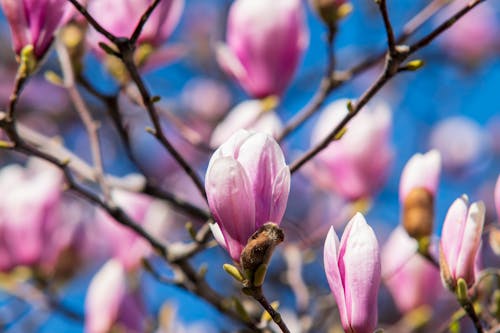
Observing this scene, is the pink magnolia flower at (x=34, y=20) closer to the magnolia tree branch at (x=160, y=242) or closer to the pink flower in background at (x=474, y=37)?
the magnolia tree branch at (x=160, y=242)

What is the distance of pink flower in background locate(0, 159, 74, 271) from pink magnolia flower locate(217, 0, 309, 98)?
466 mm

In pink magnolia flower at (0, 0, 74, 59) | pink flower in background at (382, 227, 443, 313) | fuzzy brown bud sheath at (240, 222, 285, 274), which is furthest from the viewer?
pink flower in background at (382, 227, 443, 313)

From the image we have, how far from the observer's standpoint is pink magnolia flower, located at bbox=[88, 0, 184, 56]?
124cm

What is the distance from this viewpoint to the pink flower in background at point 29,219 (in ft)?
5.00

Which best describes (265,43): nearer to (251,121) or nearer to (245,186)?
(251,121)

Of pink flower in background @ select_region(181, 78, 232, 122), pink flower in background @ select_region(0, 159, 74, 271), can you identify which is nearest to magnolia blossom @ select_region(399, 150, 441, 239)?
pink flower in background @ select_region(0, 159, 74, 271)

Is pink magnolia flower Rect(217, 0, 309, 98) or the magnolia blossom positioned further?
pink magnolia flower Rect(217, 0, 309, 98)

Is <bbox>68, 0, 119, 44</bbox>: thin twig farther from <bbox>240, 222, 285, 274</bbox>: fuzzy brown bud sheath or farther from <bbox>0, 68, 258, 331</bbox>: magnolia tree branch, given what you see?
<bbox>240, 222, 285, 274</bbox>: fuzzy brown bud sheath

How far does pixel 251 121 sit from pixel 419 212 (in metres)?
0.37

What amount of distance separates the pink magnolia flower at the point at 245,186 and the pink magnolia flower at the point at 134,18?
0.47 m

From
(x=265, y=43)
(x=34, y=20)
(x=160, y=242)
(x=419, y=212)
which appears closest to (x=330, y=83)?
(x=265, y=43)

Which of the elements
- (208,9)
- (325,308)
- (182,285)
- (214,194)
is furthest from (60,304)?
(208,9)

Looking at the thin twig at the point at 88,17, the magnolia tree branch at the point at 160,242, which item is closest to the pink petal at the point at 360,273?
the magnolia tree branch at the point at 160,242

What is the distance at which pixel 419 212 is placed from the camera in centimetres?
116
